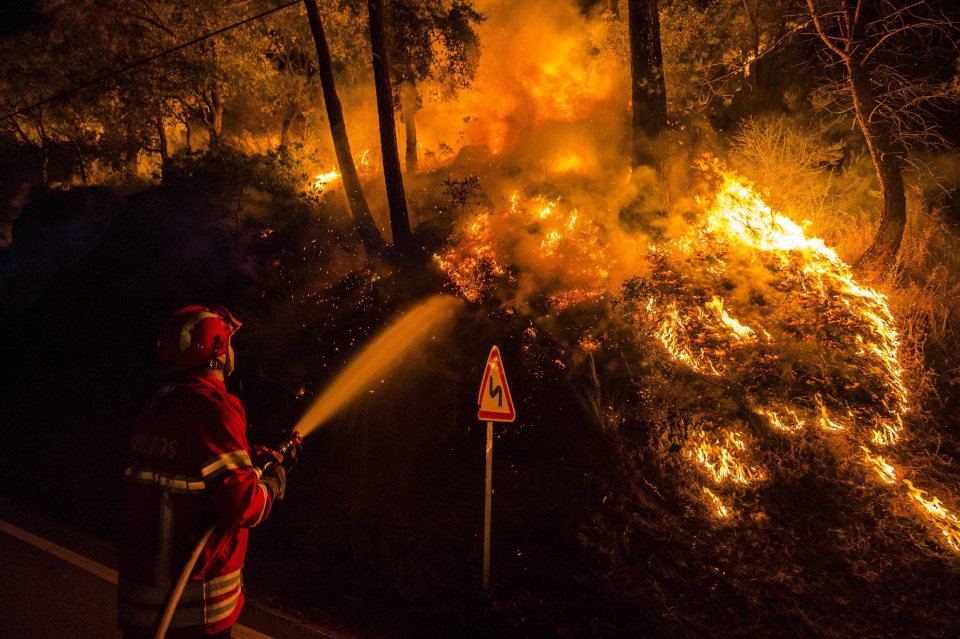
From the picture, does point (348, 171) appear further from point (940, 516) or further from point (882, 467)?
point (940, 516)

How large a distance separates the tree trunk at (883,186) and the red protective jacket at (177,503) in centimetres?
972

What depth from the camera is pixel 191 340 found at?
2482mm

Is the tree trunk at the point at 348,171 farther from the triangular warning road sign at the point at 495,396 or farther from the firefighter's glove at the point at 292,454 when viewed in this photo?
the firefighter's glove at the point at 292,454

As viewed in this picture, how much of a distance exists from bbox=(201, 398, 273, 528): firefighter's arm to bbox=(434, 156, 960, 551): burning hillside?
4827 mm

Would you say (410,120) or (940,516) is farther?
(410,120)

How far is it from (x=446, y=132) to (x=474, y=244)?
1326cm

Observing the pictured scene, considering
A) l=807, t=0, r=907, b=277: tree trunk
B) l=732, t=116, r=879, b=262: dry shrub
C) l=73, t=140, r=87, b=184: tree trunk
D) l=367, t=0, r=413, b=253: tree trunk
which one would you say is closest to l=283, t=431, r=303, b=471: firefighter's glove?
l=367, t=0, r=413, b=253: tree trunk

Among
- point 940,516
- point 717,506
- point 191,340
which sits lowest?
point 717,506

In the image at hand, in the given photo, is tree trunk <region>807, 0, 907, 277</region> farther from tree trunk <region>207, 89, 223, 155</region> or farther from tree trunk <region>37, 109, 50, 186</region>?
tree trunk <region>37, 109, 50, 186</region>

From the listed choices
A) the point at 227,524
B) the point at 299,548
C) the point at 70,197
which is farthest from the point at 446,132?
the point at 227,524

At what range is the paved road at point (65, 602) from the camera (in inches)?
163

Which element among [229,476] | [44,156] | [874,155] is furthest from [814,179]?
[44,156]

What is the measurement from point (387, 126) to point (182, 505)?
10017 millimetres

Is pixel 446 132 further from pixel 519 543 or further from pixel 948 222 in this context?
pixel 519 543
